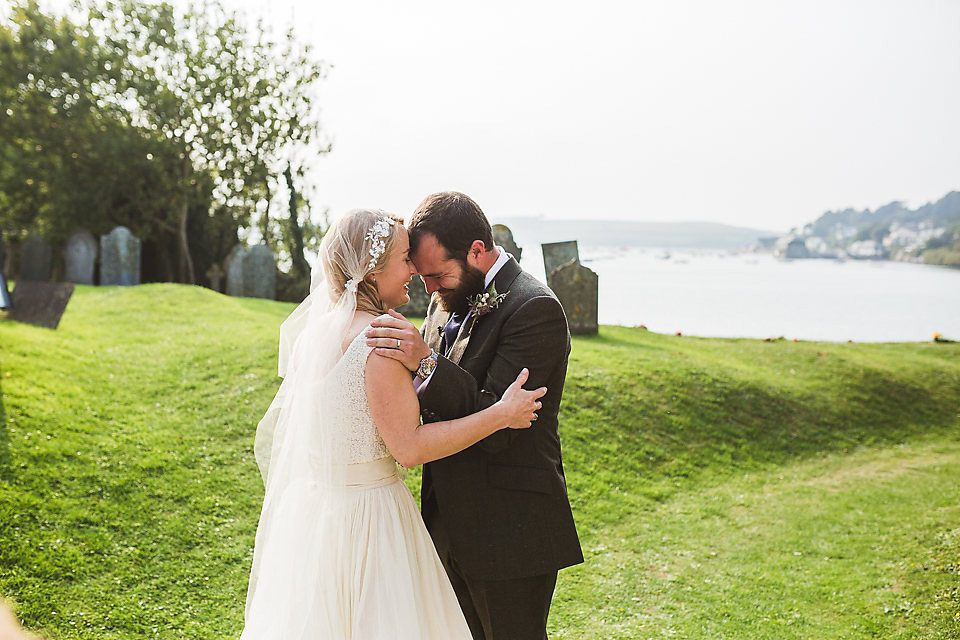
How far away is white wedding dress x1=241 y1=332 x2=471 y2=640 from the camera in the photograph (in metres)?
3.25

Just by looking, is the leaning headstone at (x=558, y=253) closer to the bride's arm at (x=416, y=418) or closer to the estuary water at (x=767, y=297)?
the estuary water at (x=767, y=297)

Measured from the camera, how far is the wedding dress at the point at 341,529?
3258mm

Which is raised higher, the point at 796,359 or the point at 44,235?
the point at 44,235

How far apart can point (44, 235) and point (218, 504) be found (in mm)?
18111

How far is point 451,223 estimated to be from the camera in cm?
331

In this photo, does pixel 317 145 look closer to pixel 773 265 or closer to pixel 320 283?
pixel 320 283

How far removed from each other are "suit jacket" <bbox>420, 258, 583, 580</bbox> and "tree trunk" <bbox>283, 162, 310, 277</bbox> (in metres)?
18.7

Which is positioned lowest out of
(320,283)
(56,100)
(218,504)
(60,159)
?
(218,504)

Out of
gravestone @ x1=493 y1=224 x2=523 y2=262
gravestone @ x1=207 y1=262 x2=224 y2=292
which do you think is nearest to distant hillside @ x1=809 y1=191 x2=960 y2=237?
gravestone @ x1=207 y1=262 x2=224 y2=292

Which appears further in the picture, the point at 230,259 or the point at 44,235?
the point at 44,235

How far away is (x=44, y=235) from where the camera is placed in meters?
21.5

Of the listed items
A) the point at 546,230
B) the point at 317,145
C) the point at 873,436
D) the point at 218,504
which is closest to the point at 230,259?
the point at 317,145

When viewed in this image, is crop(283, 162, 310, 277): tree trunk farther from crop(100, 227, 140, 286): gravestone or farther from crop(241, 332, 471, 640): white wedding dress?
crop(241, 332, 471, 640): white wedding dress

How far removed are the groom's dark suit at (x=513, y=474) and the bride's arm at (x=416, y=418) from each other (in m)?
0.16
